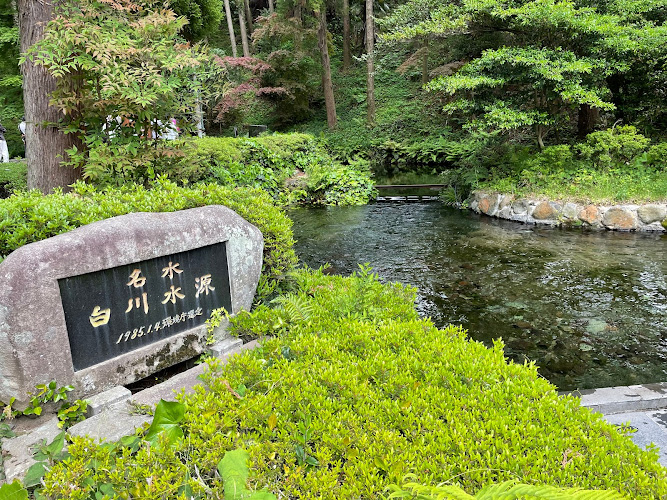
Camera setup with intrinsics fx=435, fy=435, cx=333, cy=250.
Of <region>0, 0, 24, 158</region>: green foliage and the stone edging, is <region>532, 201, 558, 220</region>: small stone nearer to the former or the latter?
the stone edging

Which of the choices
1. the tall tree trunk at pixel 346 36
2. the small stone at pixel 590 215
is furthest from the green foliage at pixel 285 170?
the tall tree trunk at pixel 346 36

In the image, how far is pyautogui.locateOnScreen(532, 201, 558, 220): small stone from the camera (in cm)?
1038

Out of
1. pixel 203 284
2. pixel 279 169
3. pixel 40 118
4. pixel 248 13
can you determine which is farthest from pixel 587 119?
pixel 248 13

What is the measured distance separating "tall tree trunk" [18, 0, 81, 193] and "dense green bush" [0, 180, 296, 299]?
5.77ft

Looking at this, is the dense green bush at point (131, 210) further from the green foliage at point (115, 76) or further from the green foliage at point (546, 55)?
the green foliage at point (546, 55)

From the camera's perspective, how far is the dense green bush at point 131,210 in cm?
321

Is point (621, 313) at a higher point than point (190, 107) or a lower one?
lower

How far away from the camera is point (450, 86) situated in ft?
35.4

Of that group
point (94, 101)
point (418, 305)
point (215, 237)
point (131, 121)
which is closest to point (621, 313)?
point (418, 305)

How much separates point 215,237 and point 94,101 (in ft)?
9.52

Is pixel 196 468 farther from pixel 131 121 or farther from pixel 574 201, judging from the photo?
pixel 574 201

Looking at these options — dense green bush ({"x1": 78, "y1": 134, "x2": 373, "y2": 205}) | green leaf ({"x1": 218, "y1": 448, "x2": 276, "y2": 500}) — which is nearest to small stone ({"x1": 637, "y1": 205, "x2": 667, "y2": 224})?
dense green bush ({"x1": 78, "y1": 134, "x2": 373, "y2": 205})

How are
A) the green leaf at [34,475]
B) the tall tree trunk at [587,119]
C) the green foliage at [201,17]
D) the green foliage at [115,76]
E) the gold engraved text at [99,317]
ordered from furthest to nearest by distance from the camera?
the green foliage at [201,17] → the tall tree trunk at [587,119] → the green foliage at [115,76] → the gold engraved text at [99,317] → the green leaf at [34,475]

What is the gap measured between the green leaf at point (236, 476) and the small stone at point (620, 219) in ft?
33.4
